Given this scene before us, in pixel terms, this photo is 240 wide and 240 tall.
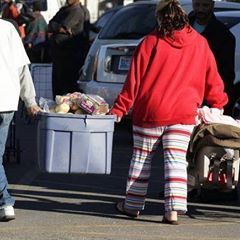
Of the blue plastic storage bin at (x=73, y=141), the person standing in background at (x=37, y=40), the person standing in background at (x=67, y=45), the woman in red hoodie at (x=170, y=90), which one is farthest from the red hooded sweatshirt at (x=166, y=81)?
the person standing in background at (x=37, y=40)

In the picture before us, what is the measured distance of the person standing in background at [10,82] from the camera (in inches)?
279

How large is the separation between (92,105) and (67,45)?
23.3 ft

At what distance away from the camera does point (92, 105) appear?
7230mm

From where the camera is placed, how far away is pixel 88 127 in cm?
717

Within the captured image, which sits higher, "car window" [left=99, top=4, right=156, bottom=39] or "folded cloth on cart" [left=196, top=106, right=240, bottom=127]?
"folded cloth on cart" [left=196, top=106, right=240, bottom=127]

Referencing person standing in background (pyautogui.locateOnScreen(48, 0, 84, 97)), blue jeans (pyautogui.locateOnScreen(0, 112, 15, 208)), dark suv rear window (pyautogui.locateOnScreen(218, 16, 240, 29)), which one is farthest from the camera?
person standing in background (pyautogui.locateOnScreen(48, 0, 84, 97))

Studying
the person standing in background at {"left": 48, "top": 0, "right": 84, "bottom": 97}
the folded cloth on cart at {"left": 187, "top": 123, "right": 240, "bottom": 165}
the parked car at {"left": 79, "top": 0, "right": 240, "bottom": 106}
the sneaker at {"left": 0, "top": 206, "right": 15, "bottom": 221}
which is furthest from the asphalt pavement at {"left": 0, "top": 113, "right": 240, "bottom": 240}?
the person standing in background at {"left": 48, "top": 0, "right": 84, "bottom": 97}

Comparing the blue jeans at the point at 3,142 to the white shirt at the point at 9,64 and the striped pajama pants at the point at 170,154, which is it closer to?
the white shirt at the point at 9,64

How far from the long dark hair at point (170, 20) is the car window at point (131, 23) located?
4668mm

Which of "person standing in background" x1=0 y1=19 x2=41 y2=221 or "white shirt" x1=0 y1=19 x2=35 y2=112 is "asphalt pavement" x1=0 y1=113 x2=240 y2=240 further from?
"white shirt" x1=0 y1=19 x2=35 y2=112

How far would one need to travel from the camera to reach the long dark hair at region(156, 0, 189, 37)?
719 centimetres

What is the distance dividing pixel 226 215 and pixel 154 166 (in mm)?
2488

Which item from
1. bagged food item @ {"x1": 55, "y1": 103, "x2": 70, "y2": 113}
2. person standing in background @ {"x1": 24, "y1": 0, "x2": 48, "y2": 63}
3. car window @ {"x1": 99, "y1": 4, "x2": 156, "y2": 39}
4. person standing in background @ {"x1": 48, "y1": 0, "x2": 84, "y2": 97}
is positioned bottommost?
person standing in background @ {"x1": 24, "y1": 0, "x2": 48, "y2": 63}

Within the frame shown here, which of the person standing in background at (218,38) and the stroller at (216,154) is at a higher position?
the person standing in background at (218,38)
